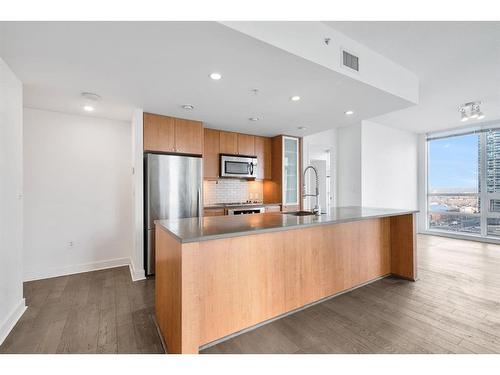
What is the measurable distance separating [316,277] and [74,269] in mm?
3515

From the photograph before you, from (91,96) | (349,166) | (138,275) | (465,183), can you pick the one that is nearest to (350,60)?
(91,96)

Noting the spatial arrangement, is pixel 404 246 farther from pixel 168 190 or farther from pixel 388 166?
pixel 388 166

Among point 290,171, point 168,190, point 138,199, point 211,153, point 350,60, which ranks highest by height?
point 350,60

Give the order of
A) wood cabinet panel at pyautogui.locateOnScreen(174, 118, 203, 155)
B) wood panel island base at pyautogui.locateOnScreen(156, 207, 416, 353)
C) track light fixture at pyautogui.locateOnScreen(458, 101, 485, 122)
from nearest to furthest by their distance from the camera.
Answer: wood panel island base at pyautogui.locateOnScreen(156, 207, 416, 353) → wood cabinet panel at pyautogui.locateOnScreen(174, 118, 203, 155) → track light fixture at pyautogui.locateOnScreen(458, 101, 485, 122)

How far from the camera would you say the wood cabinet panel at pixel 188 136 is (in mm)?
3656

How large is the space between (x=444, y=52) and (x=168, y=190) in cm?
375

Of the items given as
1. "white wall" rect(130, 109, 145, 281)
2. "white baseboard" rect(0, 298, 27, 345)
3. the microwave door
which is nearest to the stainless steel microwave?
the microwave door

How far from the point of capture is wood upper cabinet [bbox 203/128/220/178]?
4.32 meters

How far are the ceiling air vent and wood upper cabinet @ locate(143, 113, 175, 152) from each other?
253 centimetres

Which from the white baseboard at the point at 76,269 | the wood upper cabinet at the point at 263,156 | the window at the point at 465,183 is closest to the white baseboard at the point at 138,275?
Result: the white baseboard at the point at 76,269

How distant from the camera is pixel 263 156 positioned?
507 cm

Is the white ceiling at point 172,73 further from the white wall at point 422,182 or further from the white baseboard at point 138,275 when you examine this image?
the white wall at point 422,182

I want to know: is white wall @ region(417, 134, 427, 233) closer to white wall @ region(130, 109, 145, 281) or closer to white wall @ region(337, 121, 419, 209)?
white wall @ region(337, 121, 419, 209)
